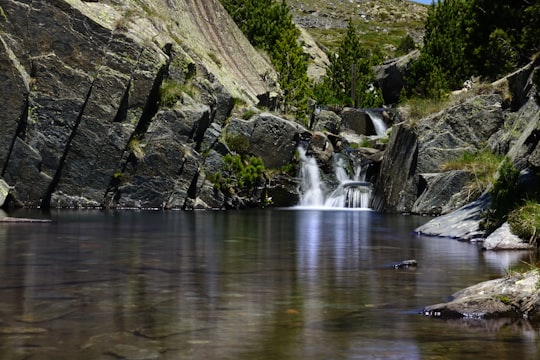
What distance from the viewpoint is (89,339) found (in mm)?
9359

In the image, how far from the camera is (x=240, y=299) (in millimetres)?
12594

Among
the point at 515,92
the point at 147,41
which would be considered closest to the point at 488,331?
the point at 515,92

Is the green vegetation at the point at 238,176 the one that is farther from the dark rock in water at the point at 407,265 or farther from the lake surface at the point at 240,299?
the dark rock in water at the point at 407,265

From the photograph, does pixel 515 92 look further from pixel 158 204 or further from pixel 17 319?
pixel 17 319

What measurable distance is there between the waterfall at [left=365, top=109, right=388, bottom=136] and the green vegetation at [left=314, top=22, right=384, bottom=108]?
51.5ft

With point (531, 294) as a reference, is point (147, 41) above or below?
above

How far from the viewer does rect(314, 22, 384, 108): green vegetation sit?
306ft

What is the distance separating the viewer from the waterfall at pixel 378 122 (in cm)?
7444

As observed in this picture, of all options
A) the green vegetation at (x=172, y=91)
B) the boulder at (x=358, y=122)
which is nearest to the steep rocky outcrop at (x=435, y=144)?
the green vegetation at (x=172, y=91)

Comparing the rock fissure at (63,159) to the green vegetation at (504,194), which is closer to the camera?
the green vegetation at (504,194)

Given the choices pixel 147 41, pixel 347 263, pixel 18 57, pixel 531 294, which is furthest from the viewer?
pixel 147 41

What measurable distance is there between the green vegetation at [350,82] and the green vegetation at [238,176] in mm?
→ 40095

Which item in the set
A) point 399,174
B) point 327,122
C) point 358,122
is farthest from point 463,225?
point 358,122

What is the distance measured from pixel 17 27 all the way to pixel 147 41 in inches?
333
